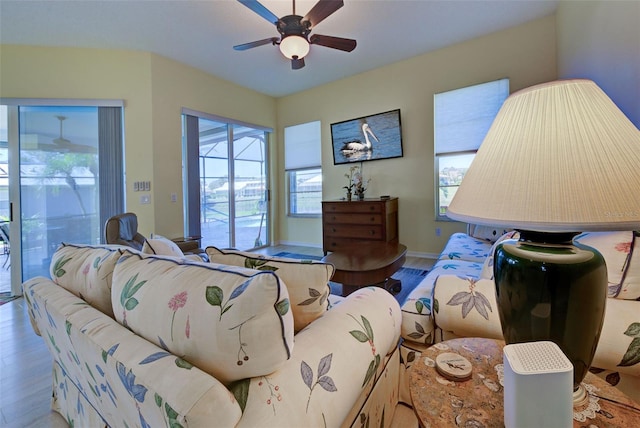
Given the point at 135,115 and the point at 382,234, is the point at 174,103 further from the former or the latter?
the point at 382,234

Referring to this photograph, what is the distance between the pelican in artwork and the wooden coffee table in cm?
192

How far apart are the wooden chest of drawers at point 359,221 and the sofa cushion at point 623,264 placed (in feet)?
8.56

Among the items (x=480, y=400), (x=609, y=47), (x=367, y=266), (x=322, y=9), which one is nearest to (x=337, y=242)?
(x=367, y=266)

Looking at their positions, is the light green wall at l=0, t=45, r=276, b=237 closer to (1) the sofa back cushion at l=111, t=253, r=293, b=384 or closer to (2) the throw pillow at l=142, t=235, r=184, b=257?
(2) the throw pillow at l=142, t=235, r=184, b=257

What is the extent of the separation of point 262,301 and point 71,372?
904 mm

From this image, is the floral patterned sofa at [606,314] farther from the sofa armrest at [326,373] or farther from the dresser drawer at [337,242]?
the dresser drawer at [337,242]

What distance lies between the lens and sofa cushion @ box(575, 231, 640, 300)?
90cm

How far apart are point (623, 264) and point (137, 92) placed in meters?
→ 4.31

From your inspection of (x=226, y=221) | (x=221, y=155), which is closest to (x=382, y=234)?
(x=226, y=221)

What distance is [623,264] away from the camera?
916 mm

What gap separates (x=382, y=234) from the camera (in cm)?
356

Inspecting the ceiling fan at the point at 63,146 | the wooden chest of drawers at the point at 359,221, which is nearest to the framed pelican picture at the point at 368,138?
the wooden chest of drawers at the point at 359,221

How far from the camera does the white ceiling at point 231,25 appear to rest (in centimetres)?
256

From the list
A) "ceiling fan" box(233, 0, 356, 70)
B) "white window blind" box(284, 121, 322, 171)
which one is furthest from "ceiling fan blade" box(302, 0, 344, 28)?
"white window blind" box(284, 121, 322, 171)
